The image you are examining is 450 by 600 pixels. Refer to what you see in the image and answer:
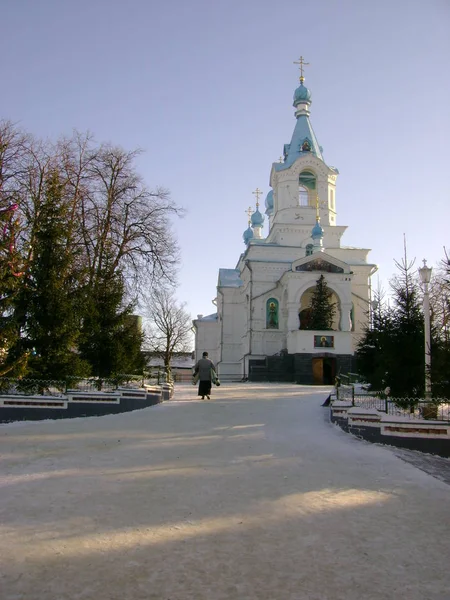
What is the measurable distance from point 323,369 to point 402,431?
25.6 metres

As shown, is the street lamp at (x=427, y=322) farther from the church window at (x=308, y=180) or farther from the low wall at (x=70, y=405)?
the church window at (x=308, y=180)

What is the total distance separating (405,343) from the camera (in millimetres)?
13570

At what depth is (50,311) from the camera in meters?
13.1

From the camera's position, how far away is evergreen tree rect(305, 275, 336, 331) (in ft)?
114

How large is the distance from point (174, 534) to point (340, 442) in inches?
222

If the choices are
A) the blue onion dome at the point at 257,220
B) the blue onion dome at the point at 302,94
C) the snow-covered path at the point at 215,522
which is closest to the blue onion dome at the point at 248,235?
the blue onion dome at the point at 257,220

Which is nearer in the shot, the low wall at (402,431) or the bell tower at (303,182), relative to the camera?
the low wall at (402,431)

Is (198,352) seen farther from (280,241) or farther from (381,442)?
(381,442)

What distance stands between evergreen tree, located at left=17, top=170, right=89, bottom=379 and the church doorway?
22673 mm

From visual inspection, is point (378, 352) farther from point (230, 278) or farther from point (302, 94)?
point (302, 94)

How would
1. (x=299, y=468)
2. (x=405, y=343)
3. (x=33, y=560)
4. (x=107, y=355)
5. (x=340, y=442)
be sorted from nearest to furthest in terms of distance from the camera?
1. (x=33, y=560)
2. (x=299, y=468)
3. (x=340, y=442)
4. (x=405, y=343)
5. (x=107, y=355)

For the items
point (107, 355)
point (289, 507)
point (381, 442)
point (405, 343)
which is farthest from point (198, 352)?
point (289, 507)

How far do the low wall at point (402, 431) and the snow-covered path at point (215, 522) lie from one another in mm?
1202

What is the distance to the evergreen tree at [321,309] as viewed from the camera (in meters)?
34.9
